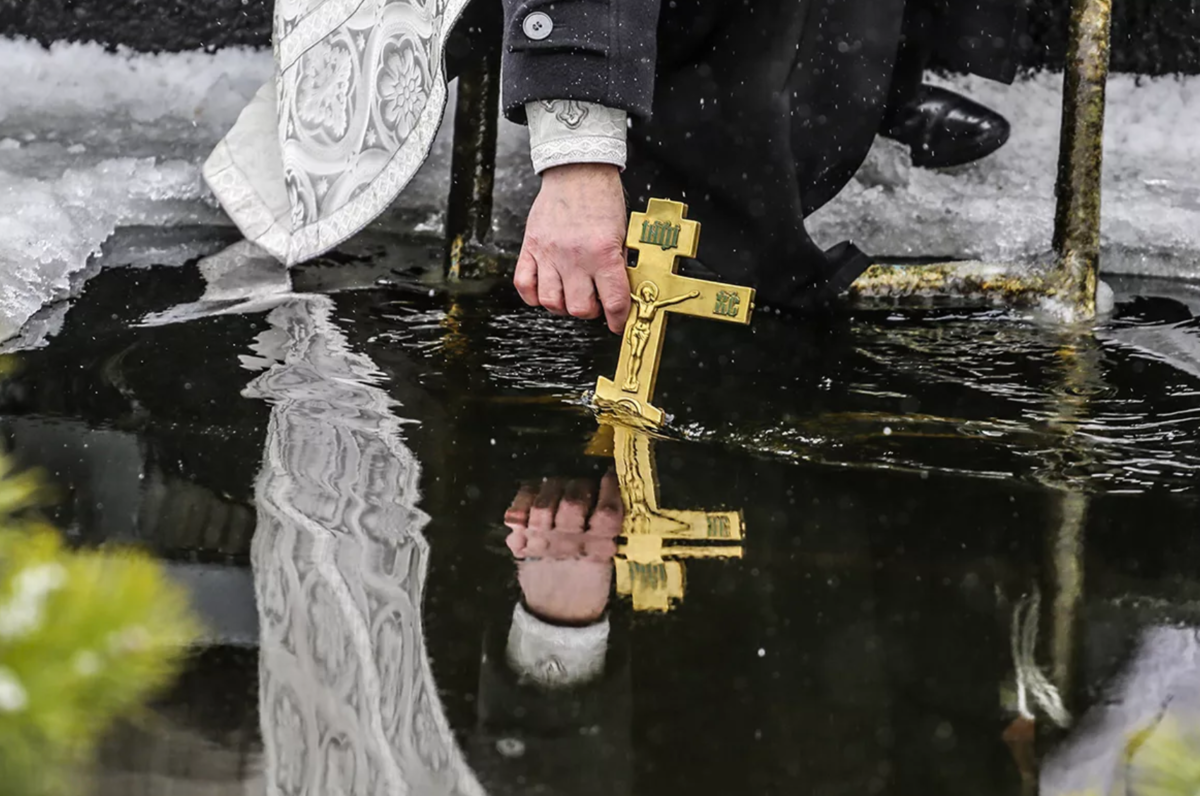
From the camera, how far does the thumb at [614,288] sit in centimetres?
137

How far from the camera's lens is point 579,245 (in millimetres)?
1358

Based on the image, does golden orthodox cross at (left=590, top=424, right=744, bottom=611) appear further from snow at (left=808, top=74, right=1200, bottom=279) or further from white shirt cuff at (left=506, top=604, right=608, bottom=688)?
snow at (left=808, top=74, right=1200, bottom=279)

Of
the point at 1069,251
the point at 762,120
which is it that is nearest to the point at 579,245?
the point at 762,120

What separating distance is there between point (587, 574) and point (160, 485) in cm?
42

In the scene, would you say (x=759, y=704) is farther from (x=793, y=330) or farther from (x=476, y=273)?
(x=476, y=273)

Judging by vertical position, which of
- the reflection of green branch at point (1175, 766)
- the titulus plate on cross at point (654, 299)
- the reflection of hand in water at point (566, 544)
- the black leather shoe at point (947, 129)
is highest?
the black leather shoe at point (947, 129)

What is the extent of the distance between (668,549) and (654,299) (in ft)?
1.18

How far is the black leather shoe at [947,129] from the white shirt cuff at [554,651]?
1.66 metres

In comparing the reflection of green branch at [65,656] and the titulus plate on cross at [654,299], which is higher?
the titulus plate on cross at [654,299]

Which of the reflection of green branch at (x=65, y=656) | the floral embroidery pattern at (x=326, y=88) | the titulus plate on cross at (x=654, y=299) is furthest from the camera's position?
the floral embroidery pattern at (x=326, y=88)

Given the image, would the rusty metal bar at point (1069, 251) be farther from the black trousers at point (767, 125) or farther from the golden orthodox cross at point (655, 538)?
the golden orthodox cross at point (655, 538)

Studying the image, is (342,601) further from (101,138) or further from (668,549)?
(101,138)

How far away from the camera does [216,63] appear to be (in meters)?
2.73

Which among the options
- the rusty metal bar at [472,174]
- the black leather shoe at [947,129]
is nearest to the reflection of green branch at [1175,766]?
the rusty metal bar at [472,174]
